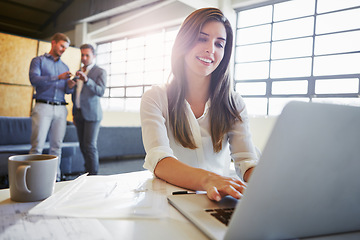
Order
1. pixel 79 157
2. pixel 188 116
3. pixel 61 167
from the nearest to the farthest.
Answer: pixel 188 116 < pixel 61 167 < pixel 79 157

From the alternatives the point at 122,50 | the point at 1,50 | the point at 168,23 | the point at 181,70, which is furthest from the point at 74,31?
the point at 181,70

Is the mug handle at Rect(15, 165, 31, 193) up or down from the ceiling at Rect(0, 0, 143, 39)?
down

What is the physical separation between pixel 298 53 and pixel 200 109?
4217 mm

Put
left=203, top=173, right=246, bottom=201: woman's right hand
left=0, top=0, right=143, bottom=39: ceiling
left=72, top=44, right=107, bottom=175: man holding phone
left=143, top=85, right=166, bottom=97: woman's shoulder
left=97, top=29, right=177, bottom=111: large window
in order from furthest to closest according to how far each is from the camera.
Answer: left=0, top=0, right=143, bottom=39: ceiling, left=97, top=29, right=177, bottom=111: large window, left=72, top=44, right=107, bottom=175: man holding phone, left=143, top=85, right=166, bottom=97: woman's shoulder, left=203, top=173, right=246, bottom=201: woman's right hand

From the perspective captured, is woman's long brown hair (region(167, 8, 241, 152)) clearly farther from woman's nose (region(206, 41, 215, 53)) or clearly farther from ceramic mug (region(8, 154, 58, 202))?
ceramic mug (region(8, 154, 58, 202))

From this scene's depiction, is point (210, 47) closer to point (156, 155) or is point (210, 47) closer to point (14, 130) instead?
point (156, 155)

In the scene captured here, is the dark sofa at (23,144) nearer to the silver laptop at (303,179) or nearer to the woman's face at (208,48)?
the woman's face at (208,48)

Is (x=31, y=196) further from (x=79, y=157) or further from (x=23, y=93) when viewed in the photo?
(x=23, y=93)

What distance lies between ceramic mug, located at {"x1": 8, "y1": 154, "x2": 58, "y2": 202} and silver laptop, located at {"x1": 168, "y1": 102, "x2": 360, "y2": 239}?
0.35 metres

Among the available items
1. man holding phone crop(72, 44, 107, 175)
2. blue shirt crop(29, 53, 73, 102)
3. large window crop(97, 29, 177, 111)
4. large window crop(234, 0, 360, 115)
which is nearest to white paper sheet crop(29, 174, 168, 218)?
man holding phone crop(72, 44, 107, 175)

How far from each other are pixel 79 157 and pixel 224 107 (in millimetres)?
2816

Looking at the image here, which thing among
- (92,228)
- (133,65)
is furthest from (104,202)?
(133,65)

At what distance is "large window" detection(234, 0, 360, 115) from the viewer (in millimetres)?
4238

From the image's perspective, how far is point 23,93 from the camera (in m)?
6.17
